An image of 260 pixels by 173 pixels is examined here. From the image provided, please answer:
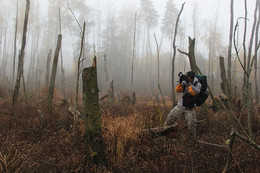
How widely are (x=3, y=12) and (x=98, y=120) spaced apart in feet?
105

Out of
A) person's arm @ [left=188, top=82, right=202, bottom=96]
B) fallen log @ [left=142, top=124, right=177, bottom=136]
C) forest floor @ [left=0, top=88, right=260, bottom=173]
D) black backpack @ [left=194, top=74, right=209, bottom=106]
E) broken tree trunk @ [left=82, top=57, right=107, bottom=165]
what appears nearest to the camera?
forest floor @ [left=0, top=88, right=260, bottom=173]

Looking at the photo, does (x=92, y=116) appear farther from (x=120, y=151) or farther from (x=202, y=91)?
(x=202, y=91)

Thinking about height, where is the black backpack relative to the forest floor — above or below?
above

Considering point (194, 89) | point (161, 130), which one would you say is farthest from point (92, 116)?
point (194, 89)

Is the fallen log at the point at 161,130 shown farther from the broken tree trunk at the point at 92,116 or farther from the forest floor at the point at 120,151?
the broken tree trunk at the point at 92,116

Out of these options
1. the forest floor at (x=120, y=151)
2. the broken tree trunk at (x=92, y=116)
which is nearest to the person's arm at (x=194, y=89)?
the forest floor at (x=120, y=151)

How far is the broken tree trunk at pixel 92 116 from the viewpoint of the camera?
2268 mm

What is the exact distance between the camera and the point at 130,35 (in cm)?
2925

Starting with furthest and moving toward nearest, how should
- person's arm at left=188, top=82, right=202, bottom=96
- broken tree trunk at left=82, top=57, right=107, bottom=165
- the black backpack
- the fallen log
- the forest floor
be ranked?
the fallen log
the black backpack
person's arm at left=188, top=82, right=202, bottom=96
broken tree trunk at left=82, top=57, right=107, bottom=165
the forest floor

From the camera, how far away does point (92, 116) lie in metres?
2.27

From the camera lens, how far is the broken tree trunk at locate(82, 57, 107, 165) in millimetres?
2268

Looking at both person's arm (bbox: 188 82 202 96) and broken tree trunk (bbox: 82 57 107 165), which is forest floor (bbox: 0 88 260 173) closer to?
broken tree trunk (bbox: 82 57 107 165)

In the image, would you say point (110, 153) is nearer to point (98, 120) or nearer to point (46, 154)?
point (98, 120)

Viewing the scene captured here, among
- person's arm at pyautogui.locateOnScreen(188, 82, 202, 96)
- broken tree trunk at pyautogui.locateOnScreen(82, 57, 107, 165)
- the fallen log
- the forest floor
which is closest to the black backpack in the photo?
person's arm at pyautogui.locateOnScreen(188, 82, 202, 96)
